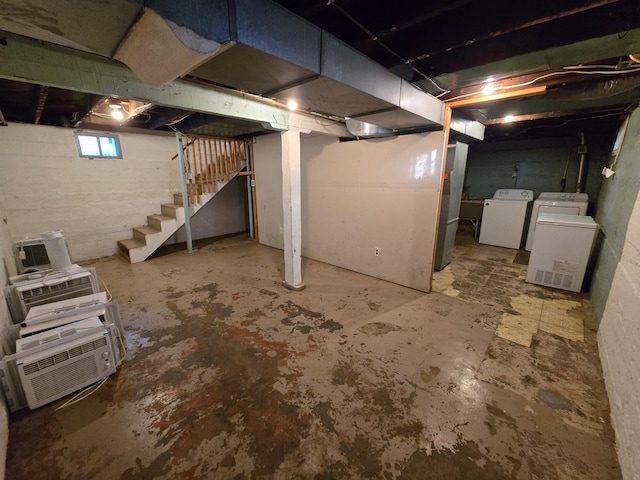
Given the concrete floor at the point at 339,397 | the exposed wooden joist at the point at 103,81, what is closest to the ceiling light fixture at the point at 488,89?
the exposed wooden joist at the point at 103,81

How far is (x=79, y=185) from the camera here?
414cm

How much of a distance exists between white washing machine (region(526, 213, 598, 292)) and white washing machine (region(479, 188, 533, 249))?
1515 millimetres

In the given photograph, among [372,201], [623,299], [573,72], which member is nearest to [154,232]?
[372,201]

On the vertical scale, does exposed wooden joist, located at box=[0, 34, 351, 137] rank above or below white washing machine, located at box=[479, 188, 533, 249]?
above

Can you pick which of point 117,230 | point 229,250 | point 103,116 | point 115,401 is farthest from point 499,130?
point 117,230

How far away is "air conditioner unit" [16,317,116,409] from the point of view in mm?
A: 1536

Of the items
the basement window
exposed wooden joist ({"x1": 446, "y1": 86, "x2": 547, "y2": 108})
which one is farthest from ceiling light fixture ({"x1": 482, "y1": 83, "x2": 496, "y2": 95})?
the basement window

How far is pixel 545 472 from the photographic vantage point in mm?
1273

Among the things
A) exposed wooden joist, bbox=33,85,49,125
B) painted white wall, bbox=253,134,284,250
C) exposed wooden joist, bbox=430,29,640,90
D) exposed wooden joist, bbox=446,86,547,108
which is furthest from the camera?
painted white wall, bbox=253,134,284,250

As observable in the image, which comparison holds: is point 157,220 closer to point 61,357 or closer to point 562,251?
point 61,357

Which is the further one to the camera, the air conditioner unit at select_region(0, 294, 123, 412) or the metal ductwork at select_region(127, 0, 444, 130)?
the air conditioner unit at select_region(0, 294, 123, 412)

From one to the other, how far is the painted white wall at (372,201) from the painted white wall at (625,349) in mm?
1514

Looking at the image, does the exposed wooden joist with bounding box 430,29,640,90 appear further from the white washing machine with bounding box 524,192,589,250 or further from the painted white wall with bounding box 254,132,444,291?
the white washing machine with bounding box 524,192,589,250

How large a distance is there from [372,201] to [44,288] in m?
3.57
